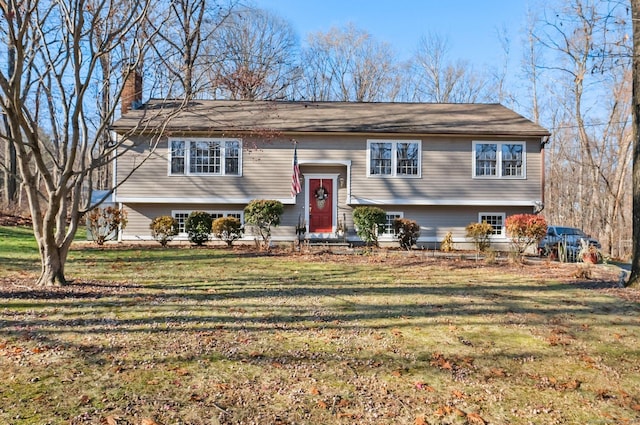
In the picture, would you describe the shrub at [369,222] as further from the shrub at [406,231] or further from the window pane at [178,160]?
the window pane at [178,160]

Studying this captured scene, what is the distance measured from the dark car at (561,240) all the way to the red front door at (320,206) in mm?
7215

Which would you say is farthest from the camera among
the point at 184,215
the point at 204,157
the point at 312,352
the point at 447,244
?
the point at 184,215

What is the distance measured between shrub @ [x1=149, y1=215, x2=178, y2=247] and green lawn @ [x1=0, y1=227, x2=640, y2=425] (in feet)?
19.9

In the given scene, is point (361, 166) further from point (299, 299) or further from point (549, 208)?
point (549, 208)

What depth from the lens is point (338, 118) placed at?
17312 mm

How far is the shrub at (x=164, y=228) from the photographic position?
48.0 ft

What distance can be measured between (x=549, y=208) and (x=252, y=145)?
29.6 m

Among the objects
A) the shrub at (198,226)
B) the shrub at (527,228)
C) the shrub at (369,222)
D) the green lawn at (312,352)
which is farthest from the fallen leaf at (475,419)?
the shrub at (198,226)

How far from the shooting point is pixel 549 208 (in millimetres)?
36406

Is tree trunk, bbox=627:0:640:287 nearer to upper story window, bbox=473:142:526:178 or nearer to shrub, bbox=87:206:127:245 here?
upper story window, bbox=473:142:526:178

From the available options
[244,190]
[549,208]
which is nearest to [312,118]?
[244,190]

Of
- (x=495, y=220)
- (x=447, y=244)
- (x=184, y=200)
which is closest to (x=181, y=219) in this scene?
(x=184, y=200)

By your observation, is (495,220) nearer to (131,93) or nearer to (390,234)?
(390,234)

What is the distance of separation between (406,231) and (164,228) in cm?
803
